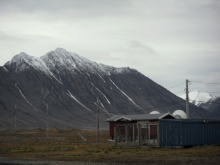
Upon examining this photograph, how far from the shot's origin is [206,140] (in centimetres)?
3922

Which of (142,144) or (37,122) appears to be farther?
(37,122)

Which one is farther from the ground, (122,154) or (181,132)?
(181,132)

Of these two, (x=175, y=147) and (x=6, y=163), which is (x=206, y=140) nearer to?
(x=175, y=147)

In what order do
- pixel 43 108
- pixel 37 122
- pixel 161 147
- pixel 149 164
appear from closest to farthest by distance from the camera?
pixel 149 164 → pixel 161 147 → pixel 37 122 → pixel 43 108

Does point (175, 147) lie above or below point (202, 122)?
below

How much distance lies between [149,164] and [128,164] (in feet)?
4.57

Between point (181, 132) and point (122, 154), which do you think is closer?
point (122, 154)

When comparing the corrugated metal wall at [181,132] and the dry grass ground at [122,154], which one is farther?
the corrugated metal wall at [181,132]

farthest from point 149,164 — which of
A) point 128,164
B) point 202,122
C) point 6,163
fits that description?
point 202,122

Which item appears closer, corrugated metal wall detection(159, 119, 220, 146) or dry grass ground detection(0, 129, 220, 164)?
dry grass ground detection(0, 129, 220, 164)

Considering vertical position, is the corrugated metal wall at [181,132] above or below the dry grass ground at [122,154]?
above

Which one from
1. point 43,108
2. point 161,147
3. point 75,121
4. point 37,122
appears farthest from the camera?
point 43,108

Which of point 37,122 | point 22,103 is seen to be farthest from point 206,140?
point 22,103

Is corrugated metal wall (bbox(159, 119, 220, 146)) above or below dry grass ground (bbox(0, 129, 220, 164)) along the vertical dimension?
above
